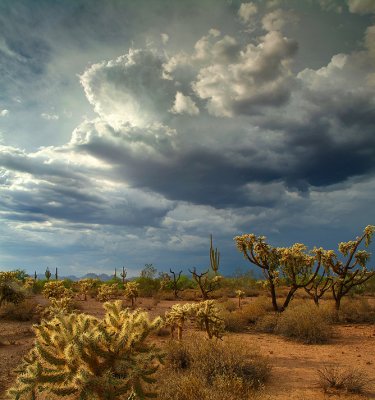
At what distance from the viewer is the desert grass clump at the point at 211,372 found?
20.4 feet

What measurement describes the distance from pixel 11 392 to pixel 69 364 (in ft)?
2.41

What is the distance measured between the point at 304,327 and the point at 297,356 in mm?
2179

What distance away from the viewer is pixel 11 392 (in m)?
4.23

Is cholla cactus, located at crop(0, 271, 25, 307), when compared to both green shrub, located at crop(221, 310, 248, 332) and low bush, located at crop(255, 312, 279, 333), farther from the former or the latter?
low bush, located at crop(255, 312, 279, 333)

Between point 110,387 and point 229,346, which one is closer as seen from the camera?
point 110,387

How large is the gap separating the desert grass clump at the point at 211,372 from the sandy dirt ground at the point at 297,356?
1.30ft

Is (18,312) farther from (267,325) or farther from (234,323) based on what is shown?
(267,325)

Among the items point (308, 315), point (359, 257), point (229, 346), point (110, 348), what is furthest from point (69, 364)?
point (359, 257)

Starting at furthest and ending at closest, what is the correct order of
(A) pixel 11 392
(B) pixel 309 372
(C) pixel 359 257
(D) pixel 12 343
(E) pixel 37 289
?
1. (E) pixel 37 289
2. (C) pixel 359 257
3. (D) pixel 12 343
4. (B) pixel 309 372
5. (A) pixel 11 392

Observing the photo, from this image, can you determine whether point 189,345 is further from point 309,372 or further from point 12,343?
point 12,343

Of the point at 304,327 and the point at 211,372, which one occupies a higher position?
the point at 304,327

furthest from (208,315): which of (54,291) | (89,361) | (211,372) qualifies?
(54,291)

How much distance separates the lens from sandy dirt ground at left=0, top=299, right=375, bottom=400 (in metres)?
7.23

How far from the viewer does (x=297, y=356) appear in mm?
9984
